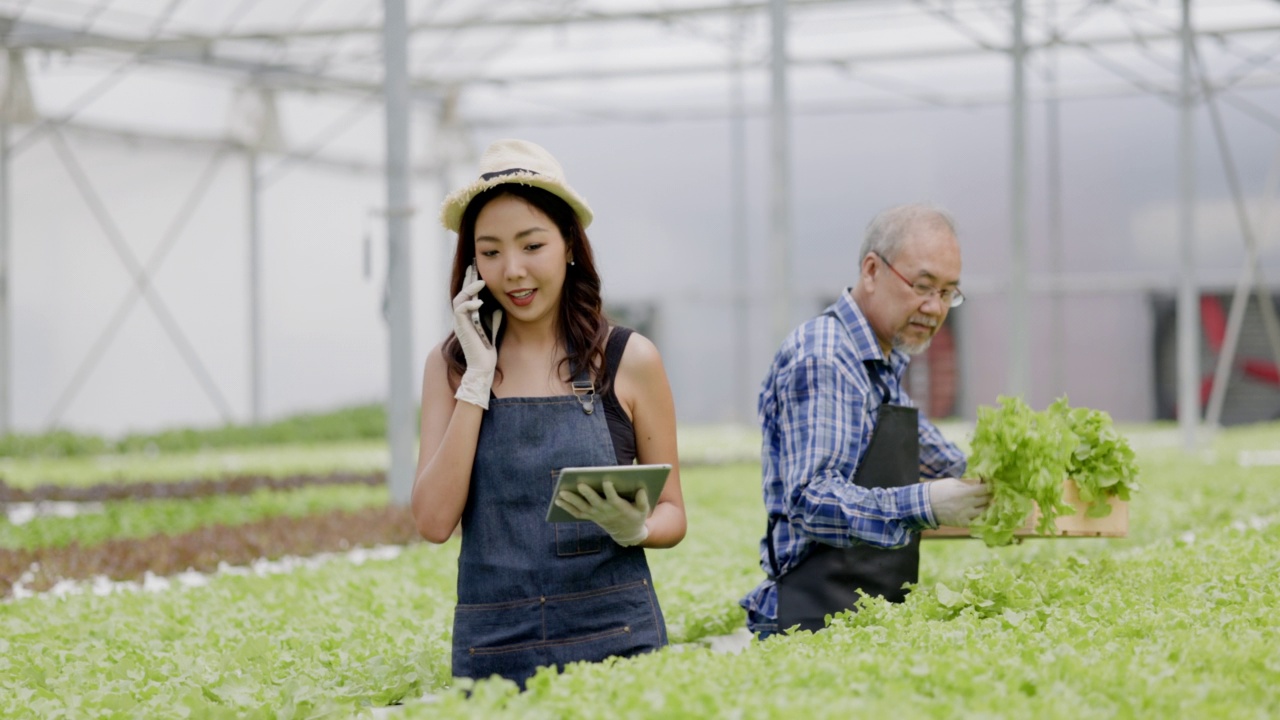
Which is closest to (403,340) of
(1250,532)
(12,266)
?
(1250,532)

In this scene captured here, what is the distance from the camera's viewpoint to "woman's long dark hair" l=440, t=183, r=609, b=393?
3.21 meters

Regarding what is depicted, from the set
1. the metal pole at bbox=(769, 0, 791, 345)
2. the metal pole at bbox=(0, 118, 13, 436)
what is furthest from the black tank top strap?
the metal pole at bbox=(0, 118, 13, 436)

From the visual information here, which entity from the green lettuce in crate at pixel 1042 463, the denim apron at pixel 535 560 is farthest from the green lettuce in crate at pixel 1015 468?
the denim apron at pixel 535 560

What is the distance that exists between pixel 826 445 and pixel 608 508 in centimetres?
92

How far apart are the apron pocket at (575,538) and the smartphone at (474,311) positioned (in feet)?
1.14

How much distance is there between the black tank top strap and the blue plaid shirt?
0.59 meters

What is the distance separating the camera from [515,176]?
123 inches

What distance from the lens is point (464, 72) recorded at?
952 inches

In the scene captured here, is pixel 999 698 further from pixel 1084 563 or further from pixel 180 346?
pixel 180 346

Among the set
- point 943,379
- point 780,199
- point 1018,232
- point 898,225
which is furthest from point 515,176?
point 943,379

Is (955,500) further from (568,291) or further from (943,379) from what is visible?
(943,379)

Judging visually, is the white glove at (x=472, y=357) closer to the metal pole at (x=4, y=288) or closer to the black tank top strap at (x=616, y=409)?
the black tank top strap at (x=616, y=409)

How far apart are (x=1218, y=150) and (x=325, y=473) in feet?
54.9

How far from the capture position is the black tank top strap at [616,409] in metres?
3.24
